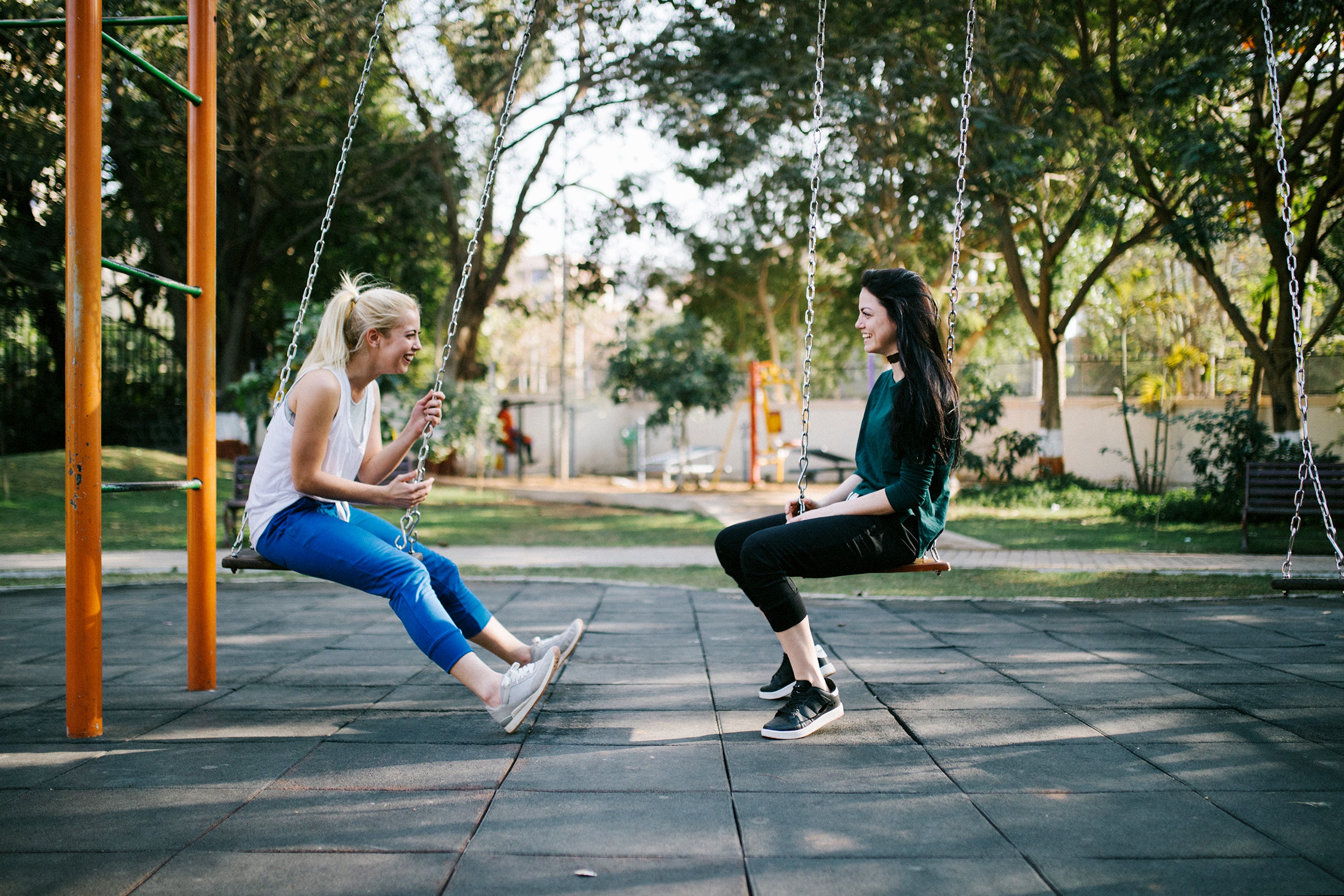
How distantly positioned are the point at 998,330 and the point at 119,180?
19.4 meters

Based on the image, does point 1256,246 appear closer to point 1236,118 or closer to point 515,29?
point 1236,118

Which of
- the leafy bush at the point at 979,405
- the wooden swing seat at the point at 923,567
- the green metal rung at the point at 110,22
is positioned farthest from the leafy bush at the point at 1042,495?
the green metal rung at the point at 110,22

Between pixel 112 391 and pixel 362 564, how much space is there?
19.9m

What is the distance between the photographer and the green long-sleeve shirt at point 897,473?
3283 mm

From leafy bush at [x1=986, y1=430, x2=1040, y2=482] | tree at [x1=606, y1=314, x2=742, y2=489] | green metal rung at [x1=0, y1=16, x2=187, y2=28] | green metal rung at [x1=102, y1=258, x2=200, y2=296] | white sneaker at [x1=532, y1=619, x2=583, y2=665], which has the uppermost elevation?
green metal rung at [x1=0, y1=16, x2=187, y2=28]

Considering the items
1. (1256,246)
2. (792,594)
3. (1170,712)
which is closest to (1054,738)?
(1170,712)

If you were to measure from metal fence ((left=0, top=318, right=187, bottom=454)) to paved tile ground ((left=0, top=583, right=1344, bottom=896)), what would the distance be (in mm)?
16597

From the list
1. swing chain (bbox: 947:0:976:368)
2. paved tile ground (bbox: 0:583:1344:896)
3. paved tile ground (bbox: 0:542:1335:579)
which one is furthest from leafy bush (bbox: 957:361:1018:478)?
paved tile ground (bbox: 0:583:1344:896)

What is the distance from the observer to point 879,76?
479 inches

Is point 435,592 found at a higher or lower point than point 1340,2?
lower

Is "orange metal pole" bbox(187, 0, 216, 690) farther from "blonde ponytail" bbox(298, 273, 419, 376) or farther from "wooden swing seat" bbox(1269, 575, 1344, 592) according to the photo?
"wooden swing seat" bbox(1269, 575, 1344, 592)

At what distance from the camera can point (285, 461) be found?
328 centimetres

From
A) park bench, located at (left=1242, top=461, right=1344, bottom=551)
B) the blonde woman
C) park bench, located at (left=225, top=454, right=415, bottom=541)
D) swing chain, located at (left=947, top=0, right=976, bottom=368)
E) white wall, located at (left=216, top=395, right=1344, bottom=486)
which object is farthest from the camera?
white wall, located at (left=216, top=395, right=1344, bottom=486)

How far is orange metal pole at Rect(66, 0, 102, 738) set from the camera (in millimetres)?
3281
